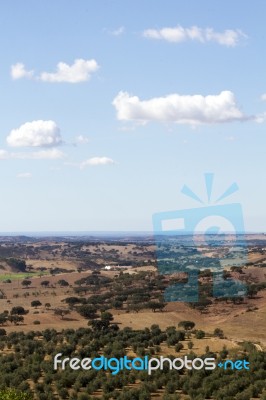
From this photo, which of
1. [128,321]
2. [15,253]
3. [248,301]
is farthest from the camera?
[15,253]

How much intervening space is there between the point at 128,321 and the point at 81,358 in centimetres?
2049

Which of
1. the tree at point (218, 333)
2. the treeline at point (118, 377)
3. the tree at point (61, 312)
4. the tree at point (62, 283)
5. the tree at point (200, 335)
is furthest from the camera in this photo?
the tree at point (62, 283)

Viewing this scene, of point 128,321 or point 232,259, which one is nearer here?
point 128,321

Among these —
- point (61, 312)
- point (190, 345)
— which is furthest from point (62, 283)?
point (190, 345)

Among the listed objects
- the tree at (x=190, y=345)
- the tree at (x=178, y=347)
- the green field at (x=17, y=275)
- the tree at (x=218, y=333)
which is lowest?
the tree at (x=218, y=333)

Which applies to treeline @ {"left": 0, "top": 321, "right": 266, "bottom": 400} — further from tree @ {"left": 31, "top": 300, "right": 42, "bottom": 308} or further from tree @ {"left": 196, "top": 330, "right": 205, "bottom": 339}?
tree @ {"left": 31, "top": 300, "right": 42, "bottom": 308}

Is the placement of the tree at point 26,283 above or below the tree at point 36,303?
above

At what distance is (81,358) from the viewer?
41344mm

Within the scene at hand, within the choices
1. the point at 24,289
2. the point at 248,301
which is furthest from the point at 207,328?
the point at 24,289

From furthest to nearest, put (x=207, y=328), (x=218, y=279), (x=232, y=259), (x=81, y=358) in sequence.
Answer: (x=232, y=259), (x=218, y=279), (x=207, y=328), (x=81, y=358)

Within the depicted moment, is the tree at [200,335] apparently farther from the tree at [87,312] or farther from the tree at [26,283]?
the tree at [26,283]

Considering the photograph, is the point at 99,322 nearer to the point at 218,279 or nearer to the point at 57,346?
the point at 57,346

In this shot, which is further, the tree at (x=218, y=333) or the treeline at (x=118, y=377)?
the tree at (x=218, y=333)

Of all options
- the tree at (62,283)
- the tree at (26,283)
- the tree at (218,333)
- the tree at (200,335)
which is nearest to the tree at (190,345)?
the tree at (200,335)
